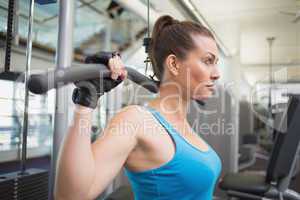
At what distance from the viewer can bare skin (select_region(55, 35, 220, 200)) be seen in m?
0.61

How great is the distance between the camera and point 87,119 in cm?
63

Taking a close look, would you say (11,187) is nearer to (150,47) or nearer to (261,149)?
(150,47)

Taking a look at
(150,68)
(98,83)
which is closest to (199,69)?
(150,68)

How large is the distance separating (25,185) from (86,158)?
0.58m

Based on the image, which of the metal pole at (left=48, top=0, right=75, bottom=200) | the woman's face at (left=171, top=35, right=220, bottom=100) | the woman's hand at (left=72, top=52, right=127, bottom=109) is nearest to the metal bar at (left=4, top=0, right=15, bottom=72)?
the metal pole at (left=48, top=0, right=75, bottom=200)

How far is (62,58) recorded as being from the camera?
3.36 ft

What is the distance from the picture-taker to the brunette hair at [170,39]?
2.99 ft

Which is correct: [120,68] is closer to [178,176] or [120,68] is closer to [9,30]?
[178,176]

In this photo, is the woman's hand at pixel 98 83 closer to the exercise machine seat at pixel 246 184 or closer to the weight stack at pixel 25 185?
the weight stack at pixel 25 185

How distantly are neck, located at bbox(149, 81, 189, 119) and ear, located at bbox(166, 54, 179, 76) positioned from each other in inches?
1.8

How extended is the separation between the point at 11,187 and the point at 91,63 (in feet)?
2.05

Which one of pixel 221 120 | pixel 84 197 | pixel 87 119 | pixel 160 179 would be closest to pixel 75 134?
pixel 87 119

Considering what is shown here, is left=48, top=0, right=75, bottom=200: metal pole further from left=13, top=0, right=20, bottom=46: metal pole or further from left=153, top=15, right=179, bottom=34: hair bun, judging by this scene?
left=153, top=15, right=179, bottom=34: hair bun

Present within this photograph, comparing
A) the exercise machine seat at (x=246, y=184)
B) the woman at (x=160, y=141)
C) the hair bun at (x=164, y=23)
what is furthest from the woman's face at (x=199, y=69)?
the exercise machine seat at (x=246, y=184)
